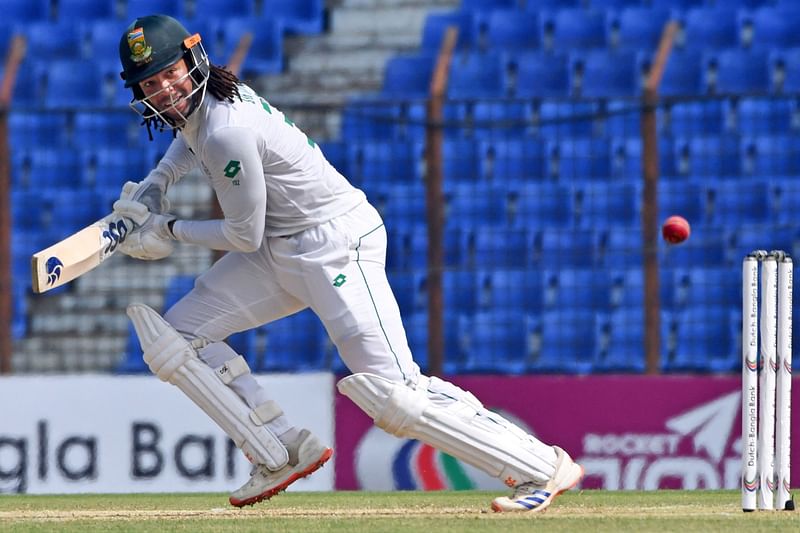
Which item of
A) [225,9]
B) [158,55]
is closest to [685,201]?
[158,55]

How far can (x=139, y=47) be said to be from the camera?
463 cm

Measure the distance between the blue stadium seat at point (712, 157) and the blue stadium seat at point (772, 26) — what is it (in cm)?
265

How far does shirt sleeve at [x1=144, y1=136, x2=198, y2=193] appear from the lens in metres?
5.14

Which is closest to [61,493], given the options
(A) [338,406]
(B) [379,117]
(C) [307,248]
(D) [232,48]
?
(A) [338,406]

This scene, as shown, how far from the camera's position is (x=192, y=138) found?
15.8ft

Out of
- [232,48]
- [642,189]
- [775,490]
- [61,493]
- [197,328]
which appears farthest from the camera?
[232,48]

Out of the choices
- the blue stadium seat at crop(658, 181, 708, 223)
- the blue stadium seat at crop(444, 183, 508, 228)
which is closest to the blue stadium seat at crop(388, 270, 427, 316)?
the blue stadium seat at crop(444, 183, 508, 228)

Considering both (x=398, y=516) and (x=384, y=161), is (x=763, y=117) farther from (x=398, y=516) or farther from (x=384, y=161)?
(x=398, y=516)

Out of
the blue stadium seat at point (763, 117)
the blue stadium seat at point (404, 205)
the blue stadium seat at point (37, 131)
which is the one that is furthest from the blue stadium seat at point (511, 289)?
the blue stadium seat at point (37, 131)

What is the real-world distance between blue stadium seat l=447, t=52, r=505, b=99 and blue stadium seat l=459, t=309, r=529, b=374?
9.83 ft

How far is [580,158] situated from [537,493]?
5075 millimetres

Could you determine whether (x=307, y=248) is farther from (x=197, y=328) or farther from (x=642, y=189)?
(x=642, y=189)

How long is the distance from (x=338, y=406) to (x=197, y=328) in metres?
2.72

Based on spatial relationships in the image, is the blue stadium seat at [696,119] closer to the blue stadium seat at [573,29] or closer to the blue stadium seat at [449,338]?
the blue stadium seat at [449,338]
